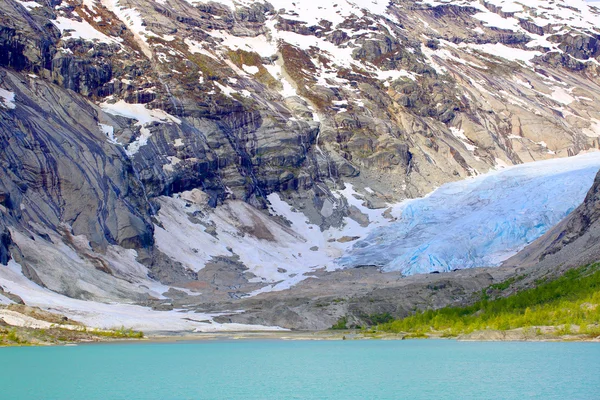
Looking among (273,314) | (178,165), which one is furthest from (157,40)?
(273,314)

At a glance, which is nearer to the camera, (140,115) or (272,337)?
(272,337)

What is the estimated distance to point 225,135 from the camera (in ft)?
427

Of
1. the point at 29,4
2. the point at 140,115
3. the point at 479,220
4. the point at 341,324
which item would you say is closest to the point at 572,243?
the point at 341,324

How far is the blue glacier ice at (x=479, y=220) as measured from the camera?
101 meters

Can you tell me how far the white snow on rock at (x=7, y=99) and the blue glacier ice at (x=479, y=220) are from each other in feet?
163

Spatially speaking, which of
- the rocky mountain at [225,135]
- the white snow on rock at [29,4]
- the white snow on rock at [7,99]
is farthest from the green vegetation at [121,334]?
the white snow on rock at [29,4]

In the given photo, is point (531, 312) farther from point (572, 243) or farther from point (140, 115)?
point (140, 115)

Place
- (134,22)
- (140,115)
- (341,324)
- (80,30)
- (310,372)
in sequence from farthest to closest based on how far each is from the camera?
(134,22) → (80,30) → (140,115) → (341,324) → (310,372)

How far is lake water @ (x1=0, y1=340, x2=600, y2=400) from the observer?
34.7m

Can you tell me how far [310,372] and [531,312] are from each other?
24478 millimetres

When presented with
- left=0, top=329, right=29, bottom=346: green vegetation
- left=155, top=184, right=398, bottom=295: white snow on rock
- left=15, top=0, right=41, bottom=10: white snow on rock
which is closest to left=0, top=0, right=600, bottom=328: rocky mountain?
left=155, top=184, right=398, bottom=295: white snow on rock

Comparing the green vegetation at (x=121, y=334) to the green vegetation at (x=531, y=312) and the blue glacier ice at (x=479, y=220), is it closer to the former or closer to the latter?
the green vegetation at (x=531, y=312)

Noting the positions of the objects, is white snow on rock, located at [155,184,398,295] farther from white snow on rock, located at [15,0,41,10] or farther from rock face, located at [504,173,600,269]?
white snow on rock, located at [15,0,41,10]

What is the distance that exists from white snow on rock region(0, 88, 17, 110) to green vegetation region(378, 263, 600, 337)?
60450 mm
